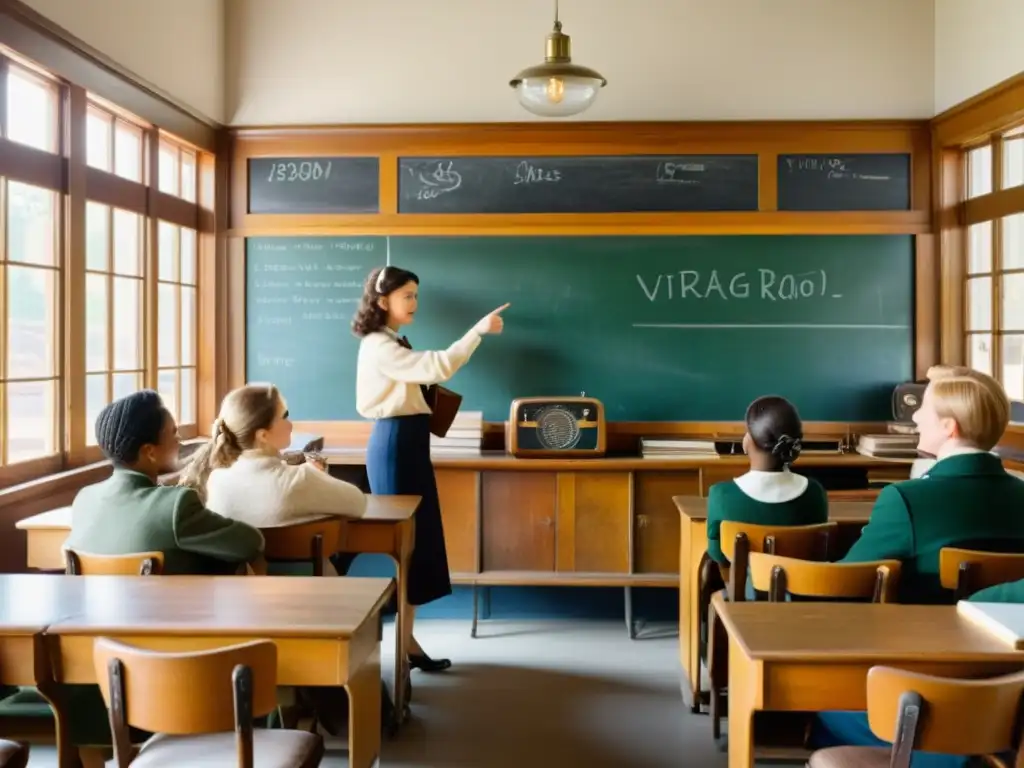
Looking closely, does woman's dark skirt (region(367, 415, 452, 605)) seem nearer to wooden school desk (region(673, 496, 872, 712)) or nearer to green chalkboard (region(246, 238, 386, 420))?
wooden school desk (region(673, 496, 872, 712))

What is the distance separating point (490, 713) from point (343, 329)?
215cm

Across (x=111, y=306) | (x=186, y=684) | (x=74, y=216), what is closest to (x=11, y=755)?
(x=186, y=684)

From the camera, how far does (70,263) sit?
11.2 ft

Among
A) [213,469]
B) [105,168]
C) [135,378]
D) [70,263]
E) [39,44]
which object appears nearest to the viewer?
[213,469]

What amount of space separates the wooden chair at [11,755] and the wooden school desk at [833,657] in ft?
4.26

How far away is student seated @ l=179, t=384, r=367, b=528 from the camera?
8.98ft

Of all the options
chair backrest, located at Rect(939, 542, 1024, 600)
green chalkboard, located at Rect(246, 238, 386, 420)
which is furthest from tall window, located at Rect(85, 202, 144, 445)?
chair backrest, located at Rect(939, 542, 1024, 600)

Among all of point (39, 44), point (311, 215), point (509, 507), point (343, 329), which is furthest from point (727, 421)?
point (39, 44)

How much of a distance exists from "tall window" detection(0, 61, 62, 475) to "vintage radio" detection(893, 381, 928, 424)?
3.60 m

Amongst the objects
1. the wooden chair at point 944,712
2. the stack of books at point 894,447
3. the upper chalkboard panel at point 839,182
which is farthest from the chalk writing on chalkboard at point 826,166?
the wooden chair at point 944,712

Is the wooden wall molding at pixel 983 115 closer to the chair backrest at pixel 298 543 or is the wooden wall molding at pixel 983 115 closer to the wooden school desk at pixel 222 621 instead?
the chair backrest at pixel 298 543

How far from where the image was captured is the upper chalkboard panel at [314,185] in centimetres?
473

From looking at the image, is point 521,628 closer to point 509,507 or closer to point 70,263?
point 509,507

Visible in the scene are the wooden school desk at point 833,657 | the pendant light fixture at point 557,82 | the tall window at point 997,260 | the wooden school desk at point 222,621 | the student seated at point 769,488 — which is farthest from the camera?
the tall window at point 997,260
